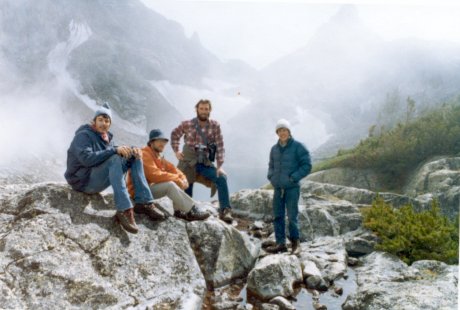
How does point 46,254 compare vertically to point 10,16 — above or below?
below

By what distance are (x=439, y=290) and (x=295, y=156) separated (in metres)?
3.68

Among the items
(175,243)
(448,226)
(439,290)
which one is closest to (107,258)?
(175,243)

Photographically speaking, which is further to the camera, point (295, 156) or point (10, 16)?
point (10, 16)

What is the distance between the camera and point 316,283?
622 centimetres

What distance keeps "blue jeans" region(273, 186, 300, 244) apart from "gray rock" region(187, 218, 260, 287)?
1.28 meters

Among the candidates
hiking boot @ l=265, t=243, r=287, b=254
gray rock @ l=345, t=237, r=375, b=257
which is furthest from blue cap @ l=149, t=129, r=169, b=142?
gray rock @ l=345, t=237, r=375, b=257

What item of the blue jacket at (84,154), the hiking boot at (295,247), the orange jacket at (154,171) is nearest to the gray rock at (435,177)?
the hiking boot at (295,247)

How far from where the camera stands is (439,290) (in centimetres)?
538

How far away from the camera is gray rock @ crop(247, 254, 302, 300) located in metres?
5.71

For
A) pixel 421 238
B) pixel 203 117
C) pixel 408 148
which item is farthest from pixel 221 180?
pixel 408 148

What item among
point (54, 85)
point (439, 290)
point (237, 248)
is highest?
point (54, 85)

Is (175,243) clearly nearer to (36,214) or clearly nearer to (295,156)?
(36,214)

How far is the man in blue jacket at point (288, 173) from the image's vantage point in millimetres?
7418

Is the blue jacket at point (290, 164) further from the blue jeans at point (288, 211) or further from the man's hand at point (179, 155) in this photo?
the man's hand at point (179, 155)
